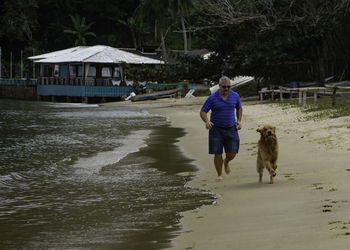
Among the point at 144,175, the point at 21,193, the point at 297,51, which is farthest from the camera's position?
the point at 297,51

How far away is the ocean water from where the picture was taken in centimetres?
656

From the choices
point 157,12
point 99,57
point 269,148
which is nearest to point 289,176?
point 269,148

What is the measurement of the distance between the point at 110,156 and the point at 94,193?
525 centimetres

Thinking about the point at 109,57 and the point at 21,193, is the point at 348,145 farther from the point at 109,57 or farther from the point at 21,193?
the point at 109,57

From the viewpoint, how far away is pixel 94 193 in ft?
30.7

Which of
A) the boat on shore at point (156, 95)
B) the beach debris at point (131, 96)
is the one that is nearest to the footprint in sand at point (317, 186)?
the boat on shore at point (156, 95)

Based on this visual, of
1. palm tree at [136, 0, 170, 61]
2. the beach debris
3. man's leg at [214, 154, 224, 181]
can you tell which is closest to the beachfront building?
the beach debris

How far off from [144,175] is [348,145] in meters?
4.01

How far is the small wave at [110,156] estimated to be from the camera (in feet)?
41.6

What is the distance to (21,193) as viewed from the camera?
9766mm

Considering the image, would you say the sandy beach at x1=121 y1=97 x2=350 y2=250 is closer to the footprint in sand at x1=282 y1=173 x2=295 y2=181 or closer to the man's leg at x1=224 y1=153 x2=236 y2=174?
the footprint in sand at x1=282 y1=173 x2=295 y2=181

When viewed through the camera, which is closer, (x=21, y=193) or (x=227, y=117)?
(x=227, y=117)

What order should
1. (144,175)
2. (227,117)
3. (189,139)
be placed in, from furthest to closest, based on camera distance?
(189,139) < (144,175) < (227,117)

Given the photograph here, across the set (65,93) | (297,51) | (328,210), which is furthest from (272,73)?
(328,210)
